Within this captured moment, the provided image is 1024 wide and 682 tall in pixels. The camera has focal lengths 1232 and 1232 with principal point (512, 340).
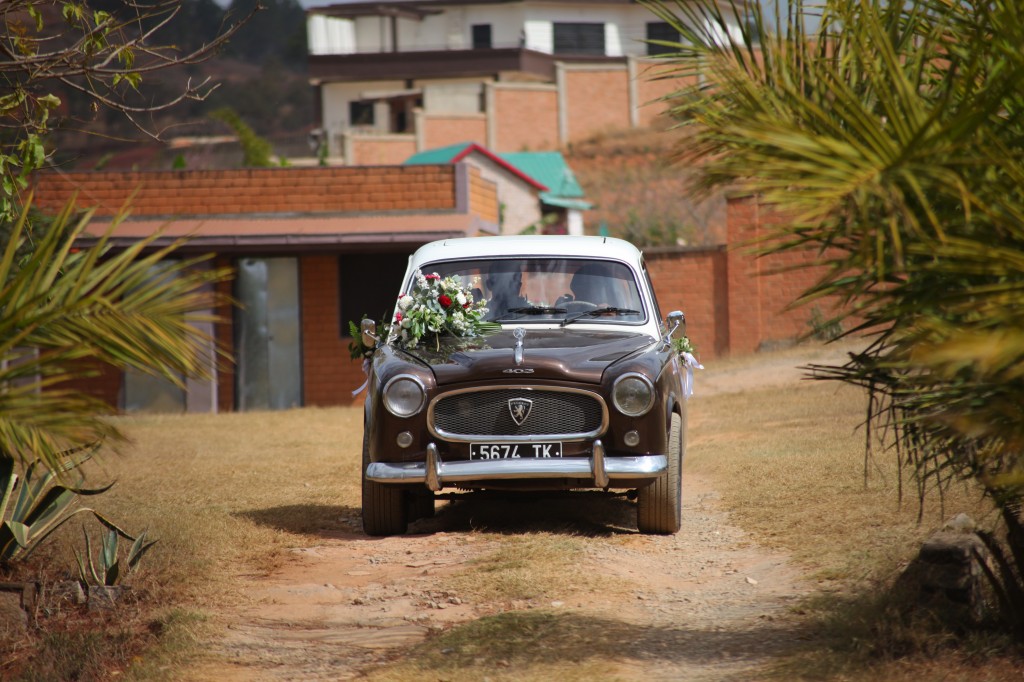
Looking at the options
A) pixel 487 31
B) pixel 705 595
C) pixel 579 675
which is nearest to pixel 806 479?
pixel 705 595

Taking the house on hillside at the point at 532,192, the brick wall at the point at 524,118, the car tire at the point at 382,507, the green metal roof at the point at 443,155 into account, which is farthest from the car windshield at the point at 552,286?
the brick wall at the point at 524,118

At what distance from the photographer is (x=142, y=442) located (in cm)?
1374

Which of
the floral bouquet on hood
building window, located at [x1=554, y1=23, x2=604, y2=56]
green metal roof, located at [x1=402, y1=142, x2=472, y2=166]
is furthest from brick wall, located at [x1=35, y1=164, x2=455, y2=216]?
building window, located at [x1=554, y1=23, x2=604, y2=56]

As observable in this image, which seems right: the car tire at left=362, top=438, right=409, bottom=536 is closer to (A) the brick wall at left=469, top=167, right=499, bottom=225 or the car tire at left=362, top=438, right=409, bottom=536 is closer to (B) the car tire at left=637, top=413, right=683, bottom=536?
(B) the car tire at left=637, top=413, right=683, bottom=536

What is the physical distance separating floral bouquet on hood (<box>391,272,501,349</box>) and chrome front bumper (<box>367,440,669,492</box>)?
96 cm

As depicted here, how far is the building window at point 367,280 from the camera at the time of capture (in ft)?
61.9

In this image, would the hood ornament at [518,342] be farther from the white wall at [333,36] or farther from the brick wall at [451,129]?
the white wall at [333,36]

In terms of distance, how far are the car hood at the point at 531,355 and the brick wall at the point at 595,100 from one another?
43.5 meters

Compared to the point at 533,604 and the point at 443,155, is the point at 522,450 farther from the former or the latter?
the point at 443,155

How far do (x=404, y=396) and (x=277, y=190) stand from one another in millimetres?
12076

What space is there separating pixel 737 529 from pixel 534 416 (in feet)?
5.25

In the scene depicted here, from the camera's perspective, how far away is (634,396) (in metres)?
6.95

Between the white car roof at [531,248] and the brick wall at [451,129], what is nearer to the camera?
the white car roof at [531,248]

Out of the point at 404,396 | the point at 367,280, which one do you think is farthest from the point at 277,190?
the point at 404,396
